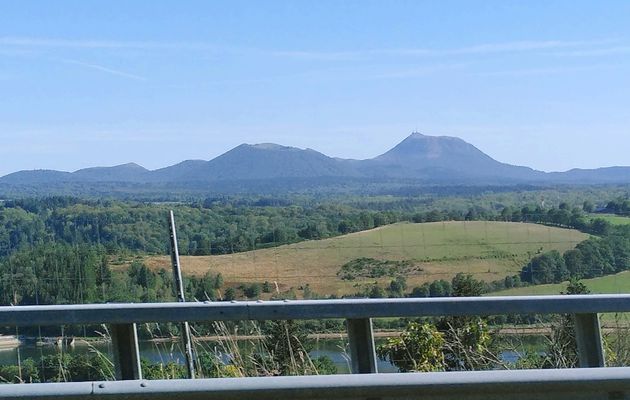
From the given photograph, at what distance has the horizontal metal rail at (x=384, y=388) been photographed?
4.87 meters

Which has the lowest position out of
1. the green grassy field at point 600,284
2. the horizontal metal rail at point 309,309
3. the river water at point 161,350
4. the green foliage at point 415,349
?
the green grassy field at point 600,284

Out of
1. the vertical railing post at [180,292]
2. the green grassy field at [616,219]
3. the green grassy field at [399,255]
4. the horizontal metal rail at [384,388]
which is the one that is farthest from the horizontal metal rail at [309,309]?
the green grassy field at [616,219]

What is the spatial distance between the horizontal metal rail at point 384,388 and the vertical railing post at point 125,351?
0.48m

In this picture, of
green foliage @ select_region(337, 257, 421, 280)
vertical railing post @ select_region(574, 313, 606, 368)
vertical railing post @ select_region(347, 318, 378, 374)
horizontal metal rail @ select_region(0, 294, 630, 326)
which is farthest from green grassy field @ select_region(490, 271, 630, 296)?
vertical railing post @ select_region(347, 318, 378, 374)

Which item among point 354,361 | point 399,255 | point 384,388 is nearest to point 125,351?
point 354,361

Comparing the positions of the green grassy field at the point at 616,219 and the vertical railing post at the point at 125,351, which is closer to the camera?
the vertical railing post at the point at 125,351

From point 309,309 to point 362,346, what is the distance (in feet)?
1.28

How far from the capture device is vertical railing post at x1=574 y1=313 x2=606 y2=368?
537 cm

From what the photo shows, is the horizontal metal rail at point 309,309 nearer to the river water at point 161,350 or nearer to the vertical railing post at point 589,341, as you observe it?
the vertical railing post at point 589,341

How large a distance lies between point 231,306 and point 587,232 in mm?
15383

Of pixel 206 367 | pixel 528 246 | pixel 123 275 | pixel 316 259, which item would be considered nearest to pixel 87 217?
pixel 316 259

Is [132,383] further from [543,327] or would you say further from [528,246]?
[528,246]

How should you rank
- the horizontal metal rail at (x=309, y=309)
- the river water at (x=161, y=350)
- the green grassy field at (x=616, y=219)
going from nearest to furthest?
the horizontal metal rail at (x=309, y=309), the river water at (x=161, y=350), the green grassy field at (x=616, y=219)

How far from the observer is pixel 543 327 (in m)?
6.54
